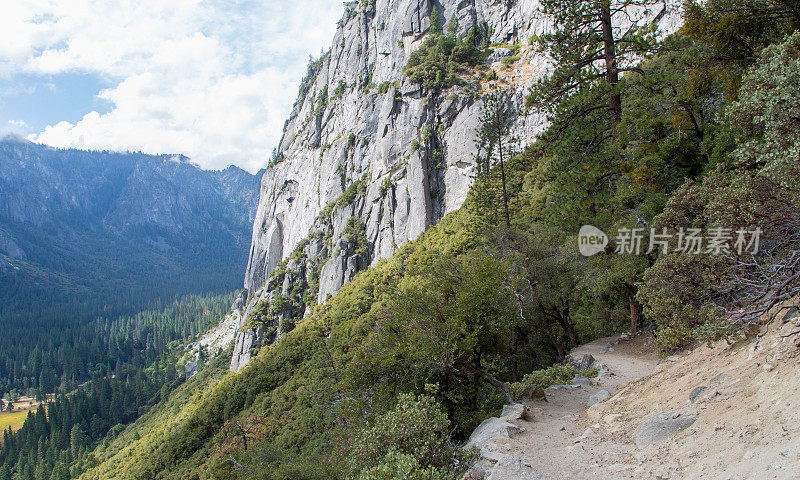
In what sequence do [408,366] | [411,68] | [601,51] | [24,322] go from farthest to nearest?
[24,322] < [411,68] < [408,366] < [601,51]

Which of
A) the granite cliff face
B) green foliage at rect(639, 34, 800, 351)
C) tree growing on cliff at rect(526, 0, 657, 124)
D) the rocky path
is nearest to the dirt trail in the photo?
the rocky path

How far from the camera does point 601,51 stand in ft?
35.4

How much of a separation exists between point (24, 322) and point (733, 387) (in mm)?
228657

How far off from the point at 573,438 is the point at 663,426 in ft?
6.28

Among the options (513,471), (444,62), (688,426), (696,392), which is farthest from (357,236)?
(688,426)

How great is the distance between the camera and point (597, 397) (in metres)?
10.7

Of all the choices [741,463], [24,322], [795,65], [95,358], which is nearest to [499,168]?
[795,65]

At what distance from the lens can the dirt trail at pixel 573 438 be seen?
645 centimetres

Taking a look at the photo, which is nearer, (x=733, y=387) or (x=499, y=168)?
(x=733, y=387)

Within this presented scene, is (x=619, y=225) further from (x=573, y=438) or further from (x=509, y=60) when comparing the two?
(x=509, y=60)

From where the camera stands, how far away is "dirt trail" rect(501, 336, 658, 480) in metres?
6.45

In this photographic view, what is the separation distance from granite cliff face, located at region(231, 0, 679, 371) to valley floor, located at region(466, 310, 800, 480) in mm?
30173

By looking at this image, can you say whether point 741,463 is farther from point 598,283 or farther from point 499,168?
point 499,168

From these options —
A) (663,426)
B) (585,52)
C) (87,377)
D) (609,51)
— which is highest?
(585,52)
